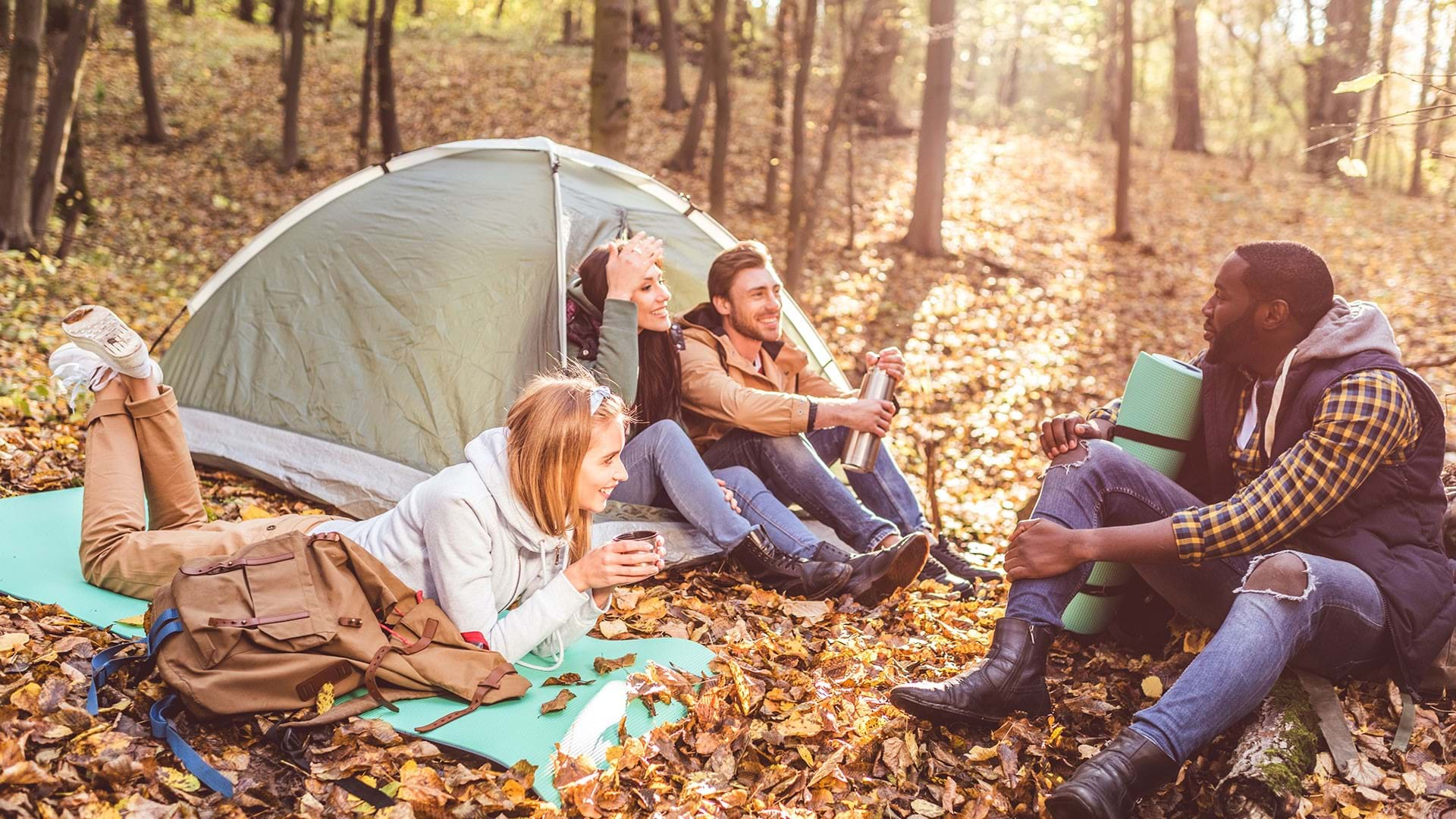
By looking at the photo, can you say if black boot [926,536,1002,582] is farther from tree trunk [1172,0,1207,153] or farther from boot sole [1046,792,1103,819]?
tree trunk [1172,0,1207,153]

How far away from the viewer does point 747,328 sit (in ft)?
15.6

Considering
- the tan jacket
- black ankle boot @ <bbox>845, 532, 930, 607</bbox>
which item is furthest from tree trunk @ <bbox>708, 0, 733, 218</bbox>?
black ankle boot @ <bbox>845, 532, 930, 607</bbox>

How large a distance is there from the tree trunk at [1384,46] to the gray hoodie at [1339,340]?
2.90ft

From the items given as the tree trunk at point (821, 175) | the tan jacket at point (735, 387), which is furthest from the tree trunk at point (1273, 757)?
the tree trunk at point (821, 175)

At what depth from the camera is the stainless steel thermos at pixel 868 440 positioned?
446 cm

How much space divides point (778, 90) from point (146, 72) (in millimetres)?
9111

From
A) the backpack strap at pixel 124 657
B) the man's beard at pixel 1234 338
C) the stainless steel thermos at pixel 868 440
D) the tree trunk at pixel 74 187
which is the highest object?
the tree trunk at pixel 74 187

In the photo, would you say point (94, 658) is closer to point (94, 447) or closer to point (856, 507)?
point (94, 447)

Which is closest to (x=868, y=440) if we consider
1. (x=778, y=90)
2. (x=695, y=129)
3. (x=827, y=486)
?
(x=827, y=486)

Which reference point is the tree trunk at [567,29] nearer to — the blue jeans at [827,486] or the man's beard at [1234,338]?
the blue jeans at [827,486]

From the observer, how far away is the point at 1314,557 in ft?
9.39

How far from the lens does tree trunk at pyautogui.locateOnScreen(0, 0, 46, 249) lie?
27.3 feet

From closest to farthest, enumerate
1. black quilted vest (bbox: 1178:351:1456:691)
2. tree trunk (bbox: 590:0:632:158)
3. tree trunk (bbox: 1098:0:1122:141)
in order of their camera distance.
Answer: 1. black quilted vest (bbox: 1178:351:1456:691)
2. tree trunk (bbox: 590:0:632:158)
3. tree trunk (bbox: 1098:0:1122:141)

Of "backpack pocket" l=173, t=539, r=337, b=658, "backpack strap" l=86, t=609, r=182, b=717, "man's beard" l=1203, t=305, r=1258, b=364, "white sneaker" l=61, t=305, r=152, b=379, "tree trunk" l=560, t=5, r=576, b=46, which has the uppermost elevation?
"tree trunk" l=560, t=5, r=576, b=46
